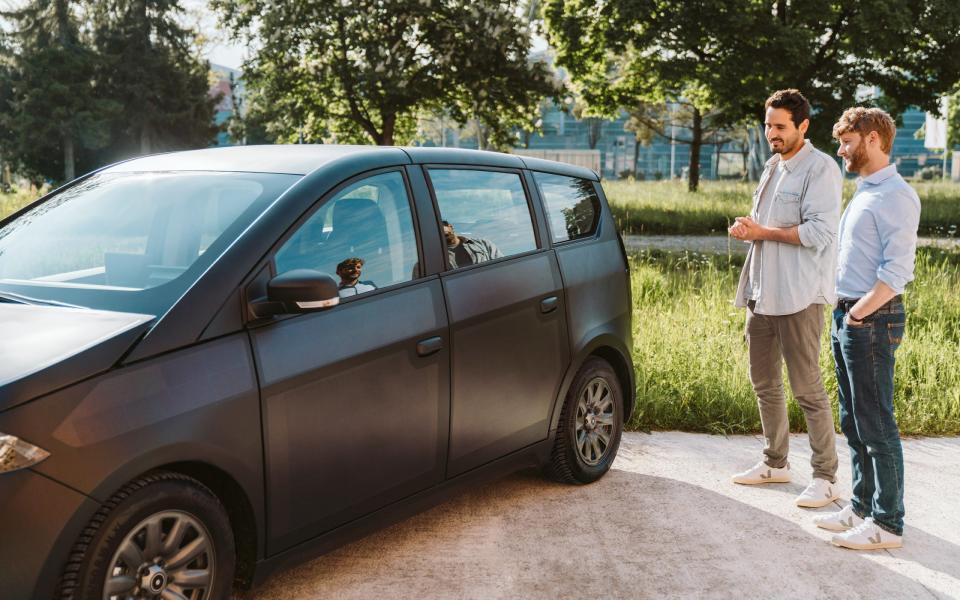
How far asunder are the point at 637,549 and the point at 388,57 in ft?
75.8

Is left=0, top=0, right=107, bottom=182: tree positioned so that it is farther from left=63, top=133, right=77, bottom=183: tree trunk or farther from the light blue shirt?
the light blue shirt

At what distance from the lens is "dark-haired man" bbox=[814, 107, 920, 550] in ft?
13.6

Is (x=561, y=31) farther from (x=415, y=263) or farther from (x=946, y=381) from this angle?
(x=415, y=263)

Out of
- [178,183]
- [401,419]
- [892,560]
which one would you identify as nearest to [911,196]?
[892,560]

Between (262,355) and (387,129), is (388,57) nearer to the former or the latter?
(387,129)

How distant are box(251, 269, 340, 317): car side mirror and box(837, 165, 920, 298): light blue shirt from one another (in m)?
2.37

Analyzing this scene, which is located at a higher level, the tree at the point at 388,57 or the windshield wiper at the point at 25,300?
the tree at the point at 388,57

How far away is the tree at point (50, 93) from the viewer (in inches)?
2116

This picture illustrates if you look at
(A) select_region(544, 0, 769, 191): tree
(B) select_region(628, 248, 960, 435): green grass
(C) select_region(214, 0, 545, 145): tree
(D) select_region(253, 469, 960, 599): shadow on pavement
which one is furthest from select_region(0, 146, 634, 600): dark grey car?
(C) select_region(214, 0, 545, 145): tree

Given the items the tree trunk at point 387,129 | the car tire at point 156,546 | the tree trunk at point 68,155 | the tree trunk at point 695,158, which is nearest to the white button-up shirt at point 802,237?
the car tire at point 156,546

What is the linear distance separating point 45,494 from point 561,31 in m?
26.7

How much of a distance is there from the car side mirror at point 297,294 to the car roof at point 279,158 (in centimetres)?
66

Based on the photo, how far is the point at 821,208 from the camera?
15.6ft

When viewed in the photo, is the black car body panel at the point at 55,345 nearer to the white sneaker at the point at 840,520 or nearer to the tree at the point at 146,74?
the white sneaker at the point at 840,520
